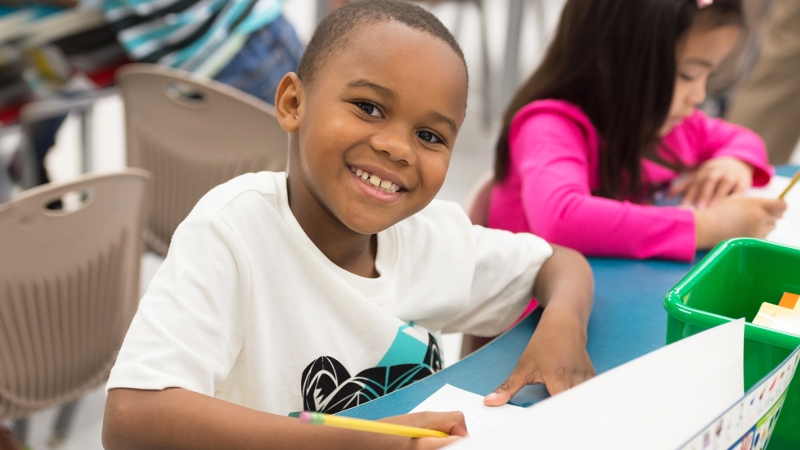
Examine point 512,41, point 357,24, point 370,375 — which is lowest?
point 512,41

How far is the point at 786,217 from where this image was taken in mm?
1264

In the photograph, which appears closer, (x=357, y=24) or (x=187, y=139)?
(x=357, y=24)

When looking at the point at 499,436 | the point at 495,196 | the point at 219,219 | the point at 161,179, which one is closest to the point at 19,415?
the point at 161,179

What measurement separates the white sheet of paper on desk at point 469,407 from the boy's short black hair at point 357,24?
1.05ft

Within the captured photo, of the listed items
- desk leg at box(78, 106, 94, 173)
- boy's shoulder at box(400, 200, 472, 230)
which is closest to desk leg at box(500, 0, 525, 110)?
desk leg at box(78, 106, 94, 173)

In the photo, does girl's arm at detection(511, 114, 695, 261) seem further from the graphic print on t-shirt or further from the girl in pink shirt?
the graphic print on t-shirt

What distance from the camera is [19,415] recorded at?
4.05 ft

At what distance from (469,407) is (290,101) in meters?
0.35

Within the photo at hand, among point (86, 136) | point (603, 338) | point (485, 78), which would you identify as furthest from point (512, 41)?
point (603, 338)

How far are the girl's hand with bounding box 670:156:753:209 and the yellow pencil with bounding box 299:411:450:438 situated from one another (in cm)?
92

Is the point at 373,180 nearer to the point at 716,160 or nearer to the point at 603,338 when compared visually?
the point at 603,338

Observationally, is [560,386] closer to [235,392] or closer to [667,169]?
[235,392]

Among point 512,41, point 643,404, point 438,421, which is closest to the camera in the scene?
point 643,404

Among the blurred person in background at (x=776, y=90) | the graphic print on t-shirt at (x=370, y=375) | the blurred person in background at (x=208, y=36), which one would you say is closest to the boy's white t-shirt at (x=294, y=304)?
the graphic print on t-shirt at (x=370, y=375)
